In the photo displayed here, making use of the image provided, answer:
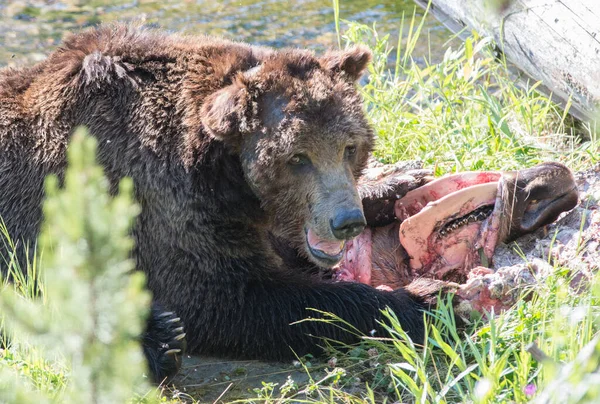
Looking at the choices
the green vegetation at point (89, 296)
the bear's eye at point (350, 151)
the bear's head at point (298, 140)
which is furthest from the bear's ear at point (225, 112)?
the green vegetation at point (89, 296)

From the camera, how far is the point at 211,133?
4.41 meters

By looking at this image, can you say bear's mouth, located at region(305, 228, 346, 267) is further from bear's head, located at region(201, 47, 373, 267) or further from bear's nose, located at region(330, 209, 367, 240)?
bear's nose, located at region(330, 209, 367, 240)

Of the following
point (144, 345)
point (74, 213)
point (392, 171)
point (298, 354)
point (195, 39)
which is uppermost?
point (195, 39)

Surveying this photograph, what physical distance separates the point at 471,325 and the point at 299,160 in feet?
4.22

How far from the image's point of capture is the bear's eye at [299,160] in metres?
4.47

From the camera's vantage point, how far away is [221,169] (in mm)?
4570

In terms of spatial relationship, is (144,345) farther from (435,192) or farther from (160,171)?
(435,192)

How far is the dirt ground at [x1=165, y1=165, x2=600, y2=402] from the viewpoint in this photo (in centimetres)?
431

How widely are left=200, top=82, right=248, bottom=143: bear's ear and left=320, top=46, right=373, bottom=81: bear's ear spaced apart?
64cm

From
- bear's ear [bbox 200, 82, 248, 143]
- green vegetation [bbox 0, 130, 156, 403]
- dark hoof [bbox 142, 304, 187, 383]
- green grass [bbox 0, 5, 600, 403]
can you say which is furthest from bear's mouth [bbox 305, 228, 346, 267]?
green vegetation [bbox 0, 130, 156, 403]

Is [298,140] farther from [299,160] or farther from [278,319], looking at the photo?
[278,319]

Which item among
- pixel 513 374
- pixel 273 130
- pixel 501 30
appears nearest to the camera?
pixel 513 374

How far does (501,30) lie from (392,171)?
1.69 m


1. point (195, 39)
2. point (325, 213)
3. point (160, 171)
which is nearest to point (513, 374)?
point (325, 213)
